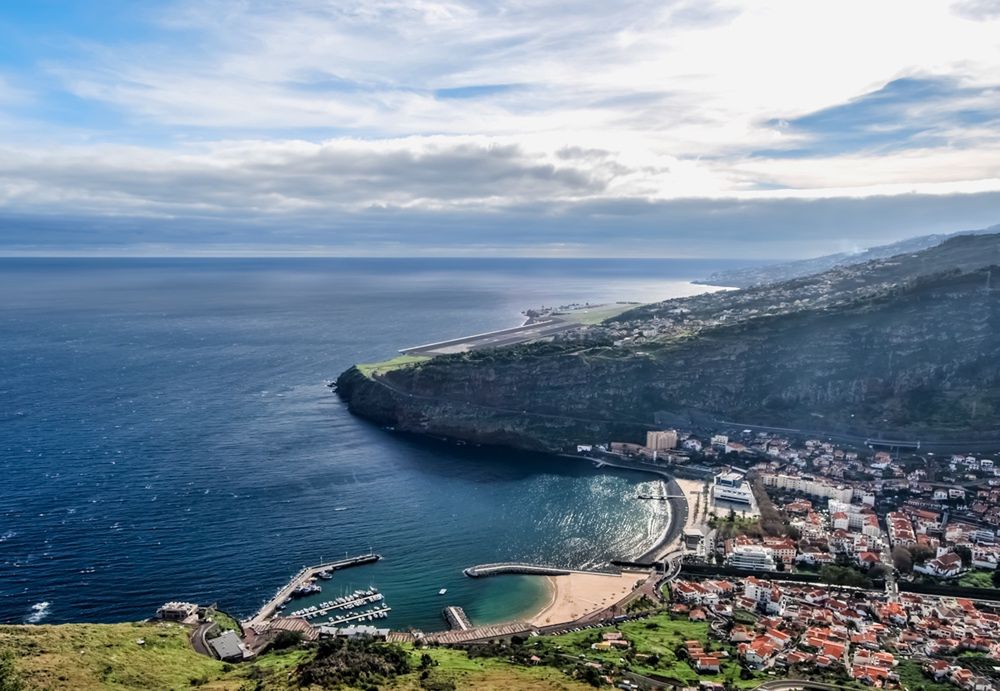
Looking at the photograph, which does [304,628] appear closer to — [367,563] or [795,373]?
[367,563]

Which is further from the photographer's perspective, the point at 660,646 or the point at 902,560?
the point at 902,560

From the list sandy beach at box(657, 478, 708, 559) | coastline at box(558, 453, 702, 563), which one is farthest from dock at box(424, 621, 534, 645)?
sandy beach at box(657, 478, 708, 559)

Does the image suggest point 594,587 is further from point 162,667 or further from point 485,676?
point 162,667

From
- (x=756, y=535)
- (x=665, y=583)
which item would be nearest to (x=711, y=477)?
(x=756, y=535)

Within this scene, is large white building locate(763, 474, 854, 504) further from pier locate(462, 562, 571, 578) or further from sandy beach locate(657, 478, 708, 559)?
pier locate(462, 562, 571, 578)

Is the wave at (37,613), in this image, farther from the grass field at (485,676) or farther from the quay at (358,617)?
the grass field at (485,676)

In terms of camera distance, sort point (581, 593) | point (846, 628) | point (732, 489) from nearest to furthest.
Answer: point (846, 628)
point (581, 593)
point (732, 489)

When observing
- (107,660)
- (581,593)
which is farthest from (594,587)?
(107,660)
